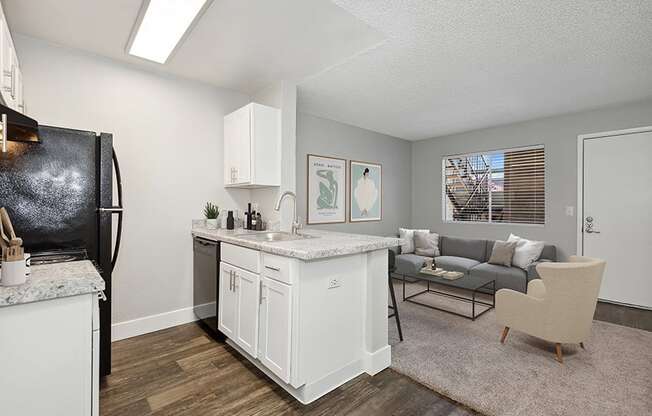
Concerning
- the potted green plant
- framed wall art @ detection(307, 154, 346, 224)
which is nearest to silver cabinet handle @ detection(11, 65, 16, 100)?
the potted green plant

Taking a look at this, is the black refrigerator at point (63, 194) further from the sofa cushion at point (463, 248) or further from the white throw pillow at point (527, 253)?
the sofa cushion at point (463, 248)

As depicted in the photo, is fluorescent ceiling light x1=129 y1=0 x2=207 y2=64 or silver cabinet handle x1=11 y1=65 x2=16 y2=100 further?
fluorescent ceiling light x1=129 y1=0 x2=207 y2=64

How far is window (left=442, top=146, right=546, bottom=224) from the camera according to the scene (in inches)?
179

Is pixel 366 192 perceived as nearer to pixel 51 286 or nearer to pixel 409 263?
pixel 409 263

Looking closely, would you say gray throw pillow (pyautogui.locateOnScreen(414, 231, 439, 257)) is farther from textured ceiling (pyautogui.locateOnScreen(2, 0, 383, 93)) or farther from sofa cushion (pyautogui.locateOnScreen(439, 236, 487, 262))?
textured ceiling (pyautogui.locateOnScreen(2, 0, 383, 93))

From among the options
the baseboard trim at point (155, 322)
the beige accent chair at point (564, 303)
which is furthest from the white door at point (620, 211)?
the baseboard trim at point (155, 322)

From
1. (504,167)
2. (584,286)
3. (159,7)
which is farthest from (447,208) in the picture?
(159,7)

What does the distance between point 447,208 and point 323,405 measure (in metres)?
4.47

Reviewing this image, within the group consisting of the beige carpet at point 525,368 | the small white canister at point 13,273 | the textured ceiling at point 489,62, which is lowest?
the beige carpet at point 525,368

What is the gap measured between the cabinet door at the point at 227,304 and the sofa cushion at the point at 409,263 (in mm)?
2624

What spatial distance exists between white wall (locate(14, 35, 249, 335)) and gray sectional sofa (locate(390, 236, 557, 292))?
97.5 inches

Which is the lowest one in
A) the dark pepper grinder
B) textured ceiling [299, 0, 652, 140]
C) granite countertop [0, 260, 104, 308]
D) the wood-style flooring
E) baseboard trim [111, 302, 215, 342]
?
the wood-style flooring

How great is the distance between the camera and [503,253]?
4164mm

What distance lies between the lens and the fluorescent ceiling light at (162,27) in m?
1.98
